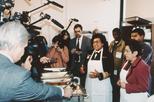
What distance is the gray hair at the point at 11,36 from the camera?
172 centimetres

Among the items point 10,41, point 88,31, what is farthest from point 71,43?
point 10,41

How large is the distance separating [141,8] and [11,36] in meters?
4.19

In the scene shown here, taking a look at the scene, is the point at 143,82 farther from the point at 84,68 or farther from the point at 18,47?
the point at 18,47

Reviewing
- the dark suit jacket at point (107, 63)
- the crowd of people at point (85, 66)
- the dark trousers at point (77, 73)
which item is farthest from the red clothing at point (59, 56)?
the dark suit jacket at point (107, 63)

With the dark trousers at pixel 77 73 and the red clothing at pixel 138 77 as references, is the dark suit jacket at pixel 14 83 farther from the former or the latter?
the dark trousers at pixel 77 73

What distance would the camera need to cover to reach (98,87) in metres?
3.88

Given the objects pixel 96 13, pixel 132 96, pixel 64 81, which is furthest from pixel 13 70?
pixel 96 13

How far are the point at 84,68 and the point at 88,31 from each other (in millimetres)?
2560

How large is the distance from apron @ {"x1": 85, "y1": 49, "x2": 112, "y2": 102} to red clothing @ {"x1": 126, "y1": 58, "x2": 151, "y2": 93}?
2.58 feet

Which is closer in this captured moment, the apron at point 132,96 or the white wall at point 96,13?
the apron at point 132,96

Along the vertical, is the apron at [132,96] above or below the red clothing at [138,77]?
below

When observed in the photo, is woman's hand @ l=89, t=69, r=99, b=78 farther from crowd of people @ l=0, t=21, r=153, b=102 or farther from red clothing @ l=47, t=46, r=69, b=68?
red clothing @ l=47, t=46, r=69, b=68

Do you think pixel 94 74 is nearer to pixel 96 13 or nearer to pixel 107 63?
pixel 107 63

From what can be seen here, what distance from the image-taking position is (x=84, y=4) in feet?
22.0
